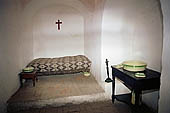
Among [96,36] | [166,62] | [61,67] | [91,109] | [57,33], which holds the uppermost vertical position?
[57,33]

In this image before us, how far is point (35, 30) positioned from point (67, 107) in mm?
2982

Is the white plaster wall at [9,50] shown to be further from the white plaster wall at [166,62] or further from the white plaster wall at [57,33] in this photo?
the white plaster wall at [166,62]

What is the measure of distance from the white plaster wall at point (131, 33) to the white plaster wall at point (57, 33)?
83.4 inches

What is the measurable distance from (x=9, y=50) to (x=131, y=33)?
2.32 metres

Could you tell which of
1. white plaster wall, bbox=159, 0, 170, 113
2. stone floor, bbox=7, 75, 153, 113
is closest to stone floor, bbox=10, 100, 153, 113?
stone floor, bbox=7, 75, 153, 113

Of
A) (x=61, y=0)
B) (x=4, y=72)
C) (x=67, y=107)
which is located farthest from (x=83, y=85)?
(x=61, y=0)

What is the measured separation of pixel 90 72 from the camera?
170 inches

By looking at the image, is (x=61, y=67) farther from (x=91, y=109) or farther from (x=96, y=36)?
(x=91, y=109)

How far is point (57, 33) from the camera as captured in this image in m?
4.94

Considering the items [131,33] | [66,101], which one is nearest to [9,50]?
[66,101]

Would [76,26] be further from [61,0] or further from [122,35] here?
[122,35]

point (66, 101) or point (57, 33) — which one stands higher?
point (57, 33)

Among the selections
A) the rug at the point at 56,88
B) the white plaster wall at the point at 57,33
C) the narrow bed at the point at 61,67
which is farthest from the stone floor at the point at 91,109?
the white plaster wall at the point at 57,33

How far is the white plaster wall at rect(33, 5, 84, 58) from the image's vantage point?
475 cm
